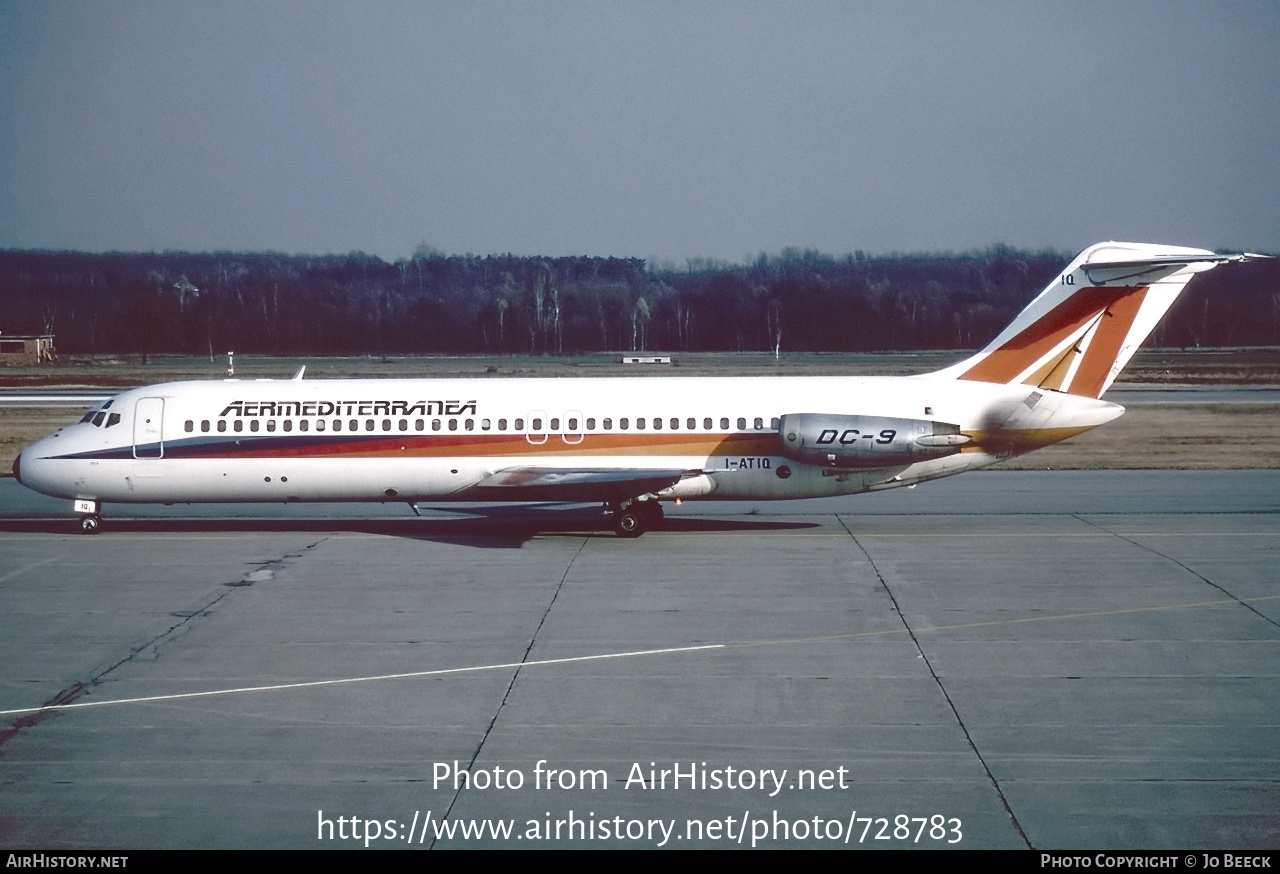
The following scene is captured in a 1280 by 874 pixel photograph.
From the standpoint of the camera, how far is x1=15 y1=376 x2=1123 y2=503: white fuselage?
74.1 feet

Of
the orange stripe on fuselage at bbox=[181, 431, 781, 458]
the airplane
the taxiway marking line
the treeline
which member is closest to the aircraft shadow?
the airplane

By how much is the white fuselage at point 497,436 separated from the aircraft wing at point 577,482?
9 centimetres

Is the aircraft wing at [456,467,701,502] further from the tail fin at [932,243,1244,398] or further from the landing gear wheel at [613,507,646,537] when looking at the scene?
the tail fin at [932,243,1244,398]

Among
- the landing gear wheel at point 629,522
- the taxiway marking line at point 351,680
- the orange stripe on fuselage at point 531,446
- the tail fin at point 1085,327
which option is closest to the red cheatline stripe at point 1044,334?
the tail fin at point 1085,327

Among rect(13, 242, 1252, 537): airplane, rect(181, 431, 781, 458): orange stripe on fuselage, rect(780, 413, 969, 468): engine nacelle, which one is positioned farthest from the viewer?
rect(181, 431, 781, 458): orange stripe on fuselage

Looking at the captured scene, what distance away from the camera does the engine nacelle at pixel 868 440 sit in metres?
22.0

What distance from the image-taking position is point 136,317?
350 feet

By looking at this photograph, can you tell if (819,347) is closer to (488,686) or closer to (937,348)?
(937,348)

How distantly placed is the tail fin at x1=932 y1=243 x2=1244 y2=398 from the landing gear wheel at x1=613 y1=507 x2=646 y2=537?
21.3 ft

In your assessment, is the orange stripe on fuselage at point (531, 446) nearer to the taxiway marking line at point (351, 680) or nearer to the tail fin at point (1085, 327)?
the tail fin at point (1085, 327)

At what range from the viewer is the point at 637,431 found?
2281cm

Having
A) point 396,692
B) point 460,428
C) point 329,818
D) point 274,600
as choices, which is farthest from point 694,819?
point 460,428

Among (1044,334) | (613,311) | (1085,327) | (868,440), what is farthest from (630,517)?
(613,311)

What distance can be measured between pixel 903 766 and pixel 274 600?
10.4 meters
